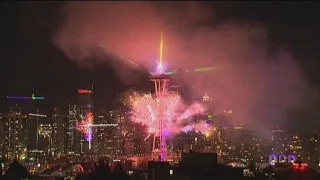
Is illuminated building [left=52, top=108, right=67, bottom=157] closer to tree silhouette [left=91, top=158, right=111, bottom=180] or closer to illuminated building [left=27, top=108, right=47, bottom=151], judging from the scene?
illuminated building [left=27, top=108, right=47, bottom=151]

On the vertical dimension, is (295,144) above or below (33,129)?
below

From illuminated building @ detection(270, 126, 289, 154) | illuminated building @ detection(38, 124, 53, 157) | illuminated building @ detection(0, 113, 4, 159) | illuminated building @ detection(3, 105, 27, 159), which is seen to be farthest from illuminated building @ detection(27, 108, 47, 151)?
illuminated building @ detection(270, 126, 289, 154)

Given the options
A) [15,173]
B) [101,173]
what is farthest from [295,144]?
[101,173]

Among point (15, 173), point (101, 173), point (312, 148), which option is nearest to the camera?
point (101, 173)

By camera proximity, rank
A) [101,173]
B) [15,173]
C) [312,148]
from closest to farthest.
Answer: [101,173] < [15,173] < [312,148]

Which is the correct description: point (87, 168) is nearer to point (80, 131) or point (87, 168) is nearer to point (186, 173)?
point (186, 173)

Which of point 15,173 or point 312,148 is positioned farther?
point 312,148

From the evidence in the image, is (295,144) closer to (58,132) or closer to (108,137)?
(108,137)

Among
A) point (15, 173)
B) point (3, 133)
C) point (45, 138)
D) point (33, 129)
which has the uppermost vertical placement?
point (33, 129)
